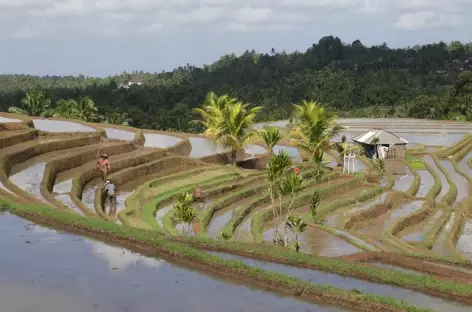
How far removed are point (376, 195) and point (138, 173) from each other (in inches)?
371

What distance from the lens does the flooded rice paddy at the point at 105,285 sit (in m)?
8.81

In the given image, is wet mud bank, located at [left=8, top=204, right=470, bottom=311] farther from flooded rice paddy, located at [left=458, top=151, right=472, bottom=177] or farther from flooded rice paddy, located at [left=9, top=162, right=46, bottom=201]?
flooded rice paddy, located at [left=458, top=151, right=472, bottom=177]

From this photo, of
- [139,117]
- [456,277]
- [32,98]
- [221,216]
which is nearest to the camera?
[456,277]

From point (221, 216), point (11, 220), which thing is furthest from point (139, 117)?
point (11, 220)

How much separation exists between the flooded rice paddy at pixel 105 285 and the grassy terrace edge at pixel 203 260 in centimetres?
28

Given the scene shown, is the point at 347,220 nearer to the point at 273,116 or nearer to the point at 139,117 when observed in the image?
the point at 139,117

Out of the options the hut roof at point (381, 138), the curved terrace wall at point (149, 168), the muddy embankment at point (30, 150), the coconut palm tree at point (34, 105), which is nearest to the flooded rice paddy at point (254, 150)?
the hut roof at point (381, 138)

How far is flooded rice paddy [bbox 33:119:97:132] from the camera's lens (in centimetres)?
3006

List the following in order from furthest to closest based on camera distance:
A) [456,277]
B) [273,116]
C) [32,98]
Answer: [273,116] → [32,98] → [456,277]

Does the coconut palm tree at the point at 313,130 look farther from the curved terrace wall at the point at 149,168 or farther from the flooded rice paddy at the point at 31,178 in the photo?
the flooded rice paddy at the point at 31,178

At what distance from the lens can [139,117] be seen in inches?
2429

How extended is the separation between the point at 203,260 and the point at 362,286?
8.87 feet

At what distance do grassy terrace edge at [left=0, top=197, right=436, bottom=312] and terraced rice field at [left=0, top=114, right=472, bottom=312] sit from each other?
0.03 m

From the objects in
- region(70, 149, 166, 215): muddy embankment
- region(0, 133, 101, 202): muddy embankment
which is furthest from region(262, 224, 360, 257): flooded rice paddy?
region(0, 133, 101, 202): muddy embankment
